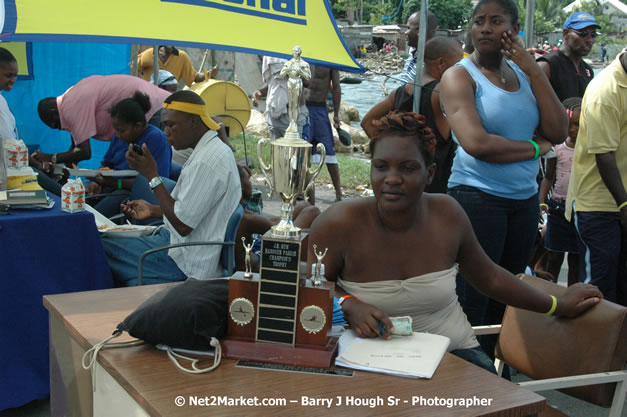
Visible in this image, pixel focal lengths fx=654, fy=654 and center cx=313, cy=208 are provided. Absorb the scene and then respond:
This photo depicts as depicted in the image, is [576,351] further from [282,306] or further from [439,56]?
[439,56]

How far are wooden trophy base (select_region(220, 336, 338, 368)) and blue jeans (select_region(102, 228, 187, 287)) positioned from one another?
190 cm

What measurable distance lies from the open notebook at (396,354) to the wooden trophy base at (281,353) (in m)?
0.04

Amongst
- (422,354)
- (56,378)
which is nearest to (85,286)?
(56,378)

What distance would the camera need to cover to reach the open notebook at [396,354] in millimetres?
1720

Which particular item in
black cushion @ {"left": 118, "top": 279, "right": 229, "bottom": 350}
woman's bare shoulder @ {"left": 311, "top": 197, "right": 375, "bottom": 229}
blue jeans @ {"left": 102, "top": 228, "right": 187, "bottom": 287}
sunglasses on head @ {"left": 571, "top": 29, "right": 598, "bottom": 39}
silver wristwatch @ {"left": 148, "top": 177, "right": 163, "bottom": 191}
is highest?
sunglasses on head @ {"left": 571, "top": 29, "right": 598, "bottom": 39}

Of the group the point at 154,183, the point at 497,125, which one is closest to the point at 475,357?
the point at 497,125

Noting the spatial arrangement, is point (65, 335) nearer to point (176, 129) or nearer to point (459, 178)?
point (176, 129)

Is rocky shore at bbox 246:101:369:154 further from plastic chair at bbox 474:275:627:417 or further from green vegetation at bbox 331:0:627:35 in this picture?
green vegetation at bbox 331:0:627:35

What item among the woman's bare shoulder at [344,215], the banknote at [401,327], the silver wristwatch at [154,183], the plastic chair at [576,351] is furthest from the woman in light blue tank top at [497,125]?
the silver wristwatch at [154,183]

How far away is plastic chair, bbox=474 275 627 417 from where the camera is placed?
2.12 m

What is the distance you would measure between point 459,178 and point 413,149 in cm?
113

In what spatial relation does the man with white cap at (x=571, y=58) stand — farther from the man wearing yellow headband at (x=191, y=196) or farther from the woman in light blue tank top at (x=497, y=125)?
→ the man wearing yellow headband at (x=191, y=196)

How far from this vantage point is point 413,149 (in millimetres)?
2064

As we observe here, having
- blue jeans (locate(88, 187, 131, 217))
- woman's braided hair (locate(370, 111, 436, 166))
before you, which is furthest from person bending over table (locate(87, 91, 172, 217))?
woman's braided hair (locate(370, 111, 436, 166))
